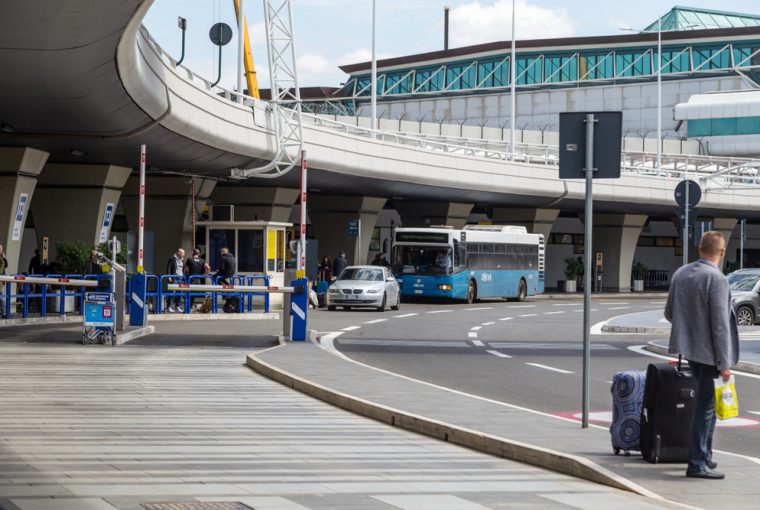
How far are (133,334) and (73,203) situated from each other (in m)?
15.0

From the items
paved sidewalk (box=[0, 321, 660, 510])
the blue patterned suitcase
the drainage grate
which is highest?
the blue patterned suitcase

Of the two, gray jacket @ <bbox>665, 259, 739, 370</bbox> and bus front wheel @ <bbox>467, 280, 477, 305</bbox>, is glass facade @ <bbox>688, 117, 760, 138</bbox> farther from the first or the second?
gray jacket @ <bbox>665, 259, 739, 370</bbox>

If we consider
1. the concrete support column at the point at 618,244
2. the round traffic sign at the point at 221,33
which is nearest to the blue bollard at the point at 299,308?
the round traffic sign at the point at 221,33

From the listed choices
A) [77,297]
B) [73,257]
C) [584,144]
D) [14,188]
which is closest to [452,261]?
[73,257]

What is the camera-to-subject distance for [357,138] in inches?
1913

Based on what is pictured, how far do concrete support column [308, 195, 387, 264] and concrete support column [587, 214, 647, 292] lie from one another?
1744 centimetres

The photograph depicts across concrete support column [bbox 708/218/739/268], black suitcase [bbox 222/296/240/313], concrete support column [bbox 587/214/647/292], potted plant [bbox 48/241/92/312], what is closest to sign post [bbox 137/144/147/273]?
potted plant [bbox 48/241/92/312]

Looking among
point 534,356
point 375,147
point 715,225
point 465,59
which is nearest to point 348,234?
point 375,147

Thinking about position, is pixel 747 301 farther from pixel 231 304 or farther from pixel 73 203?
pixel 73 203

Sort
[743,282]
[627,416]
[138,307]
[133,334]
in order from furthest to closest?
[743,282]
[138,307]
[133,334]
[627,416]

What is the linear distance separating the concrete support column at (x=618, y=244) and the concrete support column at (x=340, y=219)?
57.2 feet

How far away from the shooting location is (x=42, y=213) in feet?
132

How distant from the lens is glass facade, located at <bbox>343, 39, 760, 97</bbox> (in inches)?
3750

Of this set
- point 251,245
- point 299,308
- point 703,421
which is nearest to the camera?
point 703,421
